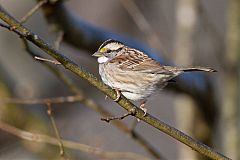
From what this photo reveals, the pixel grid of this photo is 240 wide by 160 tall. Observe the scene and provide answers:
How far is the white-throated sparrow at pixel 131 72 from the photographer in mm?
3549

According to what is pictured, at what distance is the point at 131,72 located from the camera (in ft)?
12.2

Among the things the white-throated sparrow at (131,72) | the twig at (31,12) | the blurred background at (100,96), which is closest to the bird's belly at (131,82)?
the white-throated sparrow at (131,72)

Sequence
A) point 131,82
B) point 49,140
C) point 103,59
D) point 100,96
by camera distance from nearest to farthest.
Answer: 1. point 131,82
2. point 103,59
3. point 49,140
4. point 100,96

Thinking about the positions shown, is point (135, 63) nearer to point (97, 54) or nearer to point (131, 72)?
point (131, 72)

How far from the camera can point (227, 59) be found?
18.3 feet

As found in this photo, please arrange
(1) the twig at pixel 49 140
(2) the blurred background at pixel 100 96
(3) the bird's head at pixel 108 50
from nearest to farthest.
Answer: (3) the bird's head at pixel 108 50 < (1) the twig at pixel 49 140 < (2) the blurred background at pixel 100 96

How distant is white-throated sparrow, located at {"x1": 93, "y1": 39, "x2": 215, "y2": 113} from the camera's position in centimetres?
355

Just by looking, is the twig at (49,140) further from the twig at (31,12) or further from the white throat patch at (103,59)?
the twig at (31,12)

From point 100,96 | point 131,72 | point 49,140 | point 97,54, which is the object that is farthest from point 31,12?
point 100,96

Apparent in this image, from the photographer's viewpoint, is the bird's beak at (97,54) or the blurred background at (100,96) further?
the blurred background at (100,96)

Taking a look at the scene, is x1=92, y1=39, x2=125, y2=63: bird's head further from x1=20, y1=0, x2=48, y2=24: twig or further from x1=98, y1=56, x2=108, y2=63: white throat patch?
x1=20, y1=0, x2=48, y2=24: twig

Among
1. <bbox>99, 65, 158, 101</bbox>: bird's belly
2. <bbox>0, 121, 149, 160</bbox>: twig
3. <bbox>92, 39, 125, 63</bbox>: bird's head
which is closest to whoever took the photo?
<bbox>99, 65, 158, 101</bbox>: bird's belly

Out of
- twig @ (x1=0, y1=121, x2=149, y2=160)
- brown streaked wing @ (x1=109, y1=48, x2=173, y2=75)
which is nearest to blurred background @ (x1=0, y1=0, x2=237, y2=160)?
twig @ (x1=0, y1=121, x2=149, y2=160)

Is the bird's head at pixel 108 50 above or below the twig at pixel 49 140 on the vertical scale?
above
